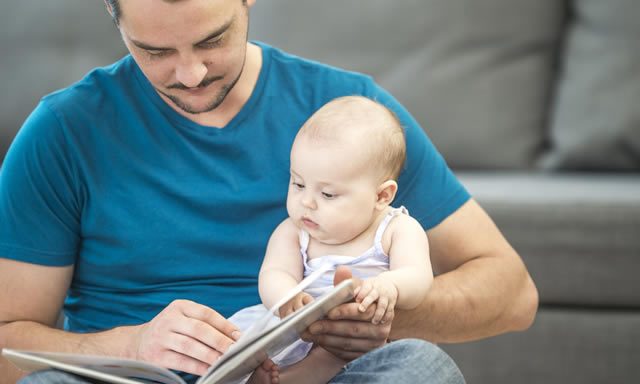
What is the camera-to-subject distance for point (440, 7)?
103 inches

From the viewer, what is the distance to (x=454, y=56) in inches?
103

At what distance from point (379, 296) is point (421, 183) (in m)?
0.39

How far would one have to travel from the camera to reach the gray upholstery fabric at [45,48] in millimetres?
2598

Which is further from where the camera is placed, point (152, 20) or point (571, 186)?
point (571, 186)

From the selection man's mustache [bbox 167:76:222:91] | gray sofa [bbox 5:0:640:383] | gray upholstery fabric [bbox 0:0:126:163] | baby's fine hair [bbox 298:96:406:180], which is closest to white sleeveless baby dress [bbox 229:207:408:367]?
baby's fine hair [bbox 298:96:406:180]

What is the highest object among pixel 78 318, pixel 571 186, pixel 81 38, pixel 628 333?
pixel 81 38

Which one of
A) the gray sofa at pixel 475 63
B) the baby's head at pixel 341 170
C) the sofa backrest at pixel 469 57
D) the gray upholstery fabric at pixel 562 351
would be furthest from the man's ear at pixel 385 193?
the sofa backrest at pixel 469 57

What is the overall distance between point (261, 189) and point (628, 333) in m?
1.13

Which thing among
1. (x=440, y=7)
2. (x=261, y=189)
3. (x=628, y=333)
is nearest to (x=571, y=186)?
(x=628, y=333)

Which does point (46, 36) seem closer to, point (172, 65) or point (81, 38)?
point (81, 38)

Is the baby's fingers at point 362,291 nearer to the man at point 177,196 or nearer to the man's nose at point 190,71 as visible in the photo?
the man at point 177,196

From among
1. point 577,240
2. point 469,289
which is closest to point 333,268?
point 469,289

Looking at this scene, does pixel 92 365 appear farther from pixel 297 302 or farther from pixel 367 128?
pixel 367 128

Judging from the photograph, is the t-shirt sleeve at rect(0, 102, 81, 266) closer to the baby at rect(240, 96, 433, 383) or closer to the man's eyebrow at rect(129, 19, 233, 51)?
the man's eyebrow at rect(129, 19, 233, 51)
